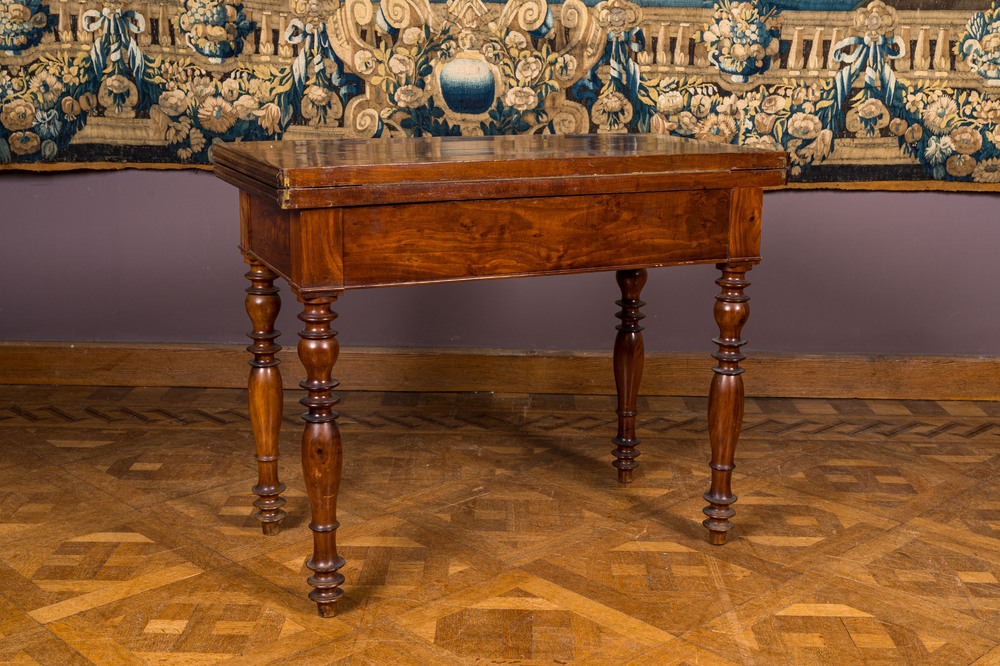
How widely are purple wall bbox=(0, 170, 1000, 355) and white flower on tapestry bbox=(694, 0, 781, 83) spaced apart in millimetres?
549

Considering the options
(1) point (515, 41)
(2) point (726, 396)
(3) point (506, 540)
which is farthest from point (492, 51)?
(3) point (506, 540)

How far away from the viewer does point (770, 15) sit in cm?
410

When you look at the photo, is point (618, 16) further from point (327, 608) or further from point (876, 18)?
point (327, 608)

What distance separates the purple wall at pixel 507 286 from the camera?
171 inches

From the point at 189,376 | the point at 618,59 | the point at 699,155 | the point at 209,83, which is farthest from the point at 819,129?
the point at 189,376

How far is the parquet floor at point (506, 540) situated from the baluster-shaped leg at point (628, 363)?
3.4 inches

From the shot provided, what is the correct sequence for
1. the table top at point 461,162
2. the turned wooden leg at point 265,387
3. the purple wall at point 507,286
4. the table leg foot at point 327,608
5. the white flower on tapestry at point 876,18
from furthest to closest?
the purple wall at point 507,286, the white flower on tapestry at point 876,18, the turned wooden leg at point 265,387, the table leg foot at point 327,608, the table top at point 461,162

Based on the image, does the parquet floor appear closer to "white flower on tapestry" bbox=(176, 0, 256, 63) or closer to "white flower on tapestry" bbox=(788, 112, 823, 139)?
"white flower on tapestry" bbox=(788, 112, 823, 139)

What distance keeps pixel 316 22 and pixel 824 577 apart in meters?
2.74

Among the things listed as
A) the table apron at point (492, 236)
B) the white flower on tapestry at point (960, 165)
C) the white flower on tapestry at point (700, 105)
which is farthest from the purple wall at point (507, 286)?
the table apron at point (492, 236)

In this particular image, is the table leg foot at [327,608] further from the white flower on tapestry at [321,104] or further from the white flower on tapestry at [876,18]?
the white flower on tapestry at [876,18]

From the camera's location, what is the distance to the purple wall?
4.35m

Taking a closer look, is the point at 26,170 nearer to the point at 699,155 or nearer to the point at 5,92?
the point at 5,92

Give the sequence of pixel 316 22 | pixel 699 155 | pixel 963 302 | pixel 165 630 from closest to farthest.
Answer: pixel 165 630 < pixel 699 155 < pixel 316 22 < pixel 963 302
